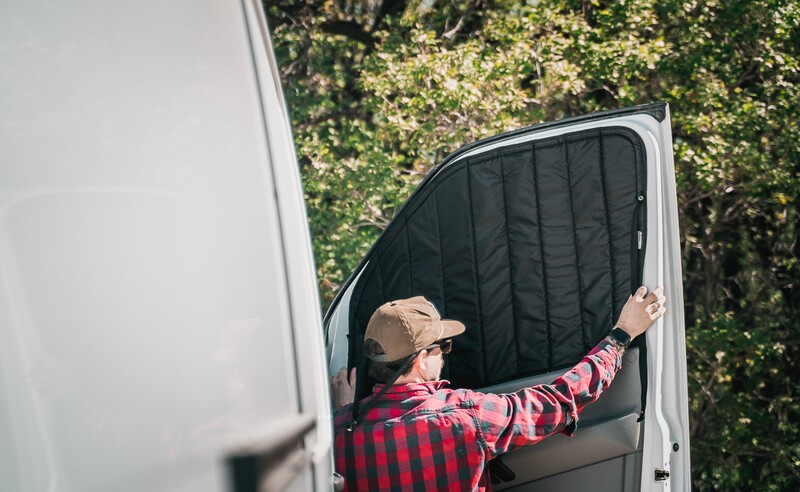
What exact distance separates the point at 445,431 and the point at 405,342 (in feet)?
1.04

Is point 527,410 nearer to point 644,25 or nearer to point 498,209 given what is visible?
point 498,209

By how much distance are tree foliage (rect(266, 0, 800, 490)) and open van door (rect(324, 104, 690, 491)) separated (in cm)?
353

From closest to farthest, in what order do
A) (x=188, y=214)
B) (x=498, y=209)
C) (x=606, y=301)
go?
(x=188, y=214) < (x=606, y=301) < (x=498, y=209)

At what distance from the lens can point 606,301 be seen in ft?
9.13

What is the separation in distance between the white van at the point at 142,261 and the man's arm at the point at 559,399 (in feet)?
4.06

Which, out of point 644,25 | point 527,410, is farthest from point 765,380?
point 527,410

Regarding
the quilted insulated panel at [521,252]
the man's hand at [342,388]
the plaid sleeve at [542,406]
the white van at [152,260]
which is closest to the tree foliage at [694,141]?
the quilted insulated panel at [521,252]

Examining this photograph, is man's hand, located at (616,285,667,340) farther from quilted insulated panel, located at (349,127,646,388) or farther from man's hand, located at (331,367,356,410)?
man's hand, located at (331,367,356,410)

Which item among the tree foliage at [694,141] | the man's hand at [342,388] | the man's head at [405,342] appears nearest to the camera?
the man's head at [405,342]

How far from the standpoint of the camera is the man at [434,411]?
2352 millimetres

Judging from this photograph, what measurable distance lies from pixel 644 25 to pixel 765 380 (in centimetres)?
326

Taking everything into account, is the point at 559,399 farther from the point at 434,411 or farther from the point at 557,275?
the point at 557,275

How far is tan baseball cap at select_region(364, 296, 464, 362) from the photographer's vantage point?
251cm

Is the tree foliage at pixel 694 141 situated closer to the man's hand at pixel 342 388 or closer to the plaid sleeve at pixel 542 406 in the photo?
the man's hand at pixel 342 388
